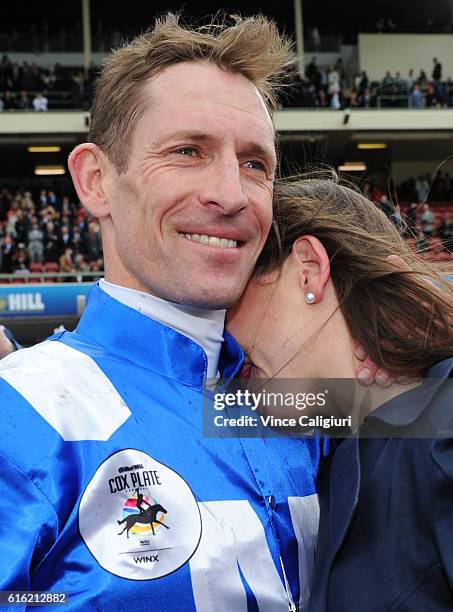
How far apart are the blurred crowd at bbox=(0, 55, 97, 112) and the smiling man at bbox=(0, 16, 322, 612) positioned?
1749 cm

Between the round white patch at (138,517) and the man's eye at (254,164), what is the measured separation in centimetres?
64

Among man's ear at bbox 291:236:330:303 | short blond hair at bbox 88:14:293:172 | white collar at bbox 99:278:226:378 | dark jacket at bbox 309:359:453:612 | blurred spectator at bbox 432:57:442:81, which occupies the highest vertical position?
blurred spectator at bbox 432:57:442:81

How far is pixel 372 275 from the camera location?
5.45 ft

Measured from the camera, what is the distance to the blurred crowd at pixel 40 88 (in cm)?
1869

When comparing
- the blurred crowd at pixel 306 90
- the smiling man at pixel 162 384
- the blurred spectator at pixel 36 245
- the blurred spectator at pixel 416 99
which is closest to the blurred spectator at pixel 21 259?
the blurred spectator at pixel 36 245

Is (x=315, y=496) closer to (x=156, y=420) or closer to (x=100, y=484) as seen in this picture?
(x=156, y=420)

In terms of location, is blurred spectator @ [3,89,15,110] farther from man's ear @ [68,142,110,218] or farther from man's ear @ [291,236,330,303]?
man's ear @ [291,236,330,303]

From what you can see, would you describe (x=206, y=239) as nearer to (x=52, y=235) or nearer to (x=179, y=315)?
(x=179, y=315)

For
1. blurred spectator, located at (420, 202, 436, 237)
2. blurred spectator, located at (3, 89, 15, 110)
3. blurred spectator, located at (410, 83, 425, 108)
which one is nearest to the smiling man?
blurred spectator, located at (420, 202, 436, 237)

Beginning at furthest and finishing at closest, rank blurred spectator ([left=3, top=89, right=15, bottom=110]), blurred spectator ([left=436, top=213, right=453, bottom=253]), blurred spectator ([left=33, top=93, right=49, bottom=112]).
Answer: blurred spectator ([left=3, top=89, right=15, bottom=110])
blurred spectator ([left=33, top=93, right=49, bottom=112])
blurred spectator ([left=436, top=213, right=453, bottom=253])

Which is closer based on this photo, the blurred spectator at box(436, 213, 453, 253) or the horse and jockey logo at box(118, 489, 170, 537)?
the horse and jockey logo at box(118, 489, 170, 537)

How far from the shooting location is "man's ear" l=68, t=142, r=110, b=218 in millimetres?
1698

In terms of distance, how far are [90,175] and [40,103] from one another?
18.0m

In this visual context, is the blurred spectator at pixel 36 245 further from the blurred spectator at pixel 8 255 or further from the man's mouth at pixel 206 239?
the man's mouth at pixel 206 239
